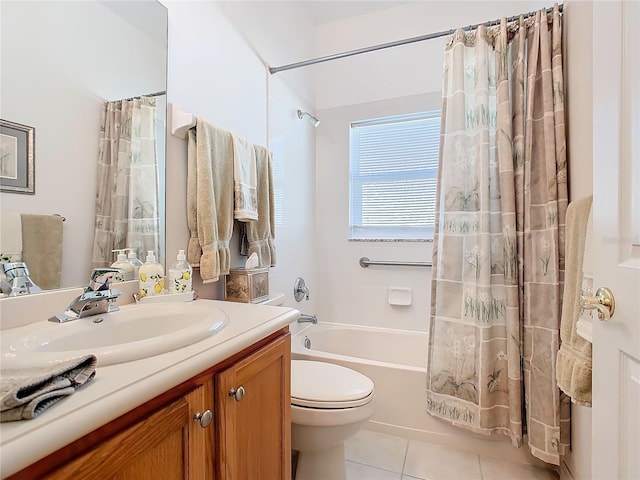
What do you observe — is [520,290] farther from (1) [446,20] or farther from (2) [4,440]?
(1) [446,20]

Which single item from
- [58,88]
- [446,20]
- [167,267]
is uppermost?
[446,20]

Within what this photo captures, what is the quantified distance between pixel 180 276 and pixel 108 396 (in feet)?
2.32

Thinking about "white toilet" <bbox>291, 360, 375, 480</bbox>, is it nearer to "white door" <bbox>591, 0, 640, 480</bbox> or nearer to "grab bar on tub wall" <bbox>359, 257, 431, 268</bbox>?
"white door" <bbox>591, 0, 640, 480</bbox>

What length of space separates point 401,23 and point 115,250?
2.47 meters

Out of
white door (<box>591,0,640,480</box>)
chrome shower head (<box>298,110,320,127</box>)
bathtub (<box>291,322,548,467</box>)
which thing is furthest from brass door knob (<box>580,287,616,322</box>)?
chrome shower head (<box>298,110,320,127</box>)

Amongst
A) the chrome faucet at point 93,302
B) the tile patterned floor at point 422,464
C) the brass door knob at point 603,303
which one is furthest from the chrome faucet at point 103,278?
the tile patterned floor at point 422,464

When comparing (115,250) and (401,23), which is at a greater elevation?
(401,23)

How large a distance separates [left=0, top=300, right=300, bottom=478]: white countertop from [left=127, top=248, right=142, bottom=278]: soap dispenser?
50 cm

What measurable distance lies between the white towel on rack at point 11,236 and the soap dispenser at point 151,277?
0.32 metres

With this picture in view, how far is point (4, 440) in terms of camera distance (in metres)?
0.38

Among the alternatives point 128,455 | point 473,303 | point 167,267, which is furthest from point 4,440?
point 473,303

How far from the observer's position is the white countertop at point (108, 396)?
386 mm

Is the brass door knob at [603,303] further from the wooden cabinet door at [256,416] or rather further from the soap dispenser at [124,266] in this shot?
the soap dispenser at [124,266]

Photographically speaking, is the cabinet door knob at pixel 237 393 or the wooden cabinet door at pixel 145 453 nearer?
the wooden cabinet door at pixel 145 453
